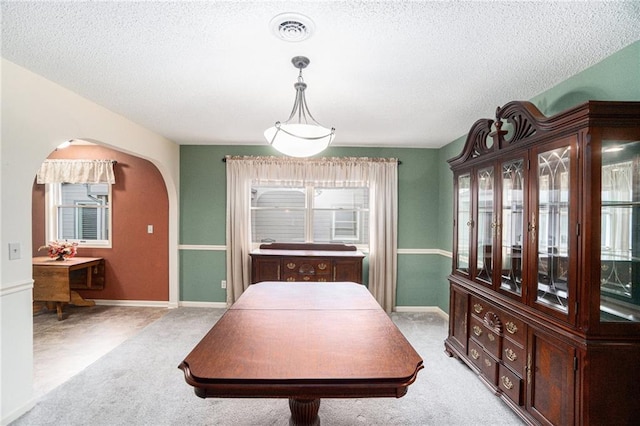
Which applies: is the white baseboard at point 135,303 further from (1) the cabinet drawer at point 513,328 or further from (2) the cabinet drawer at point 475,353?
(1) the cabinet drawer at point 513,328

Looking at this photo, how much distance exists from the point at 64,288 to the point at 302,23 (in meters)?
4.29

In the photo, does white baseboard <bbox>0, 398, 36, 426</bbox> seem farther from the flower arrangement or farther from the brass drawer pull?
the brass drawer pull

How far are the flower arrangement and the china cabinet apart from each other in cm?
498

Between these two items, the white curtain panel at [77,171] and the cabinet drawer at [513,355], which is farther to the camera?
the white curtain panel at [77,171]

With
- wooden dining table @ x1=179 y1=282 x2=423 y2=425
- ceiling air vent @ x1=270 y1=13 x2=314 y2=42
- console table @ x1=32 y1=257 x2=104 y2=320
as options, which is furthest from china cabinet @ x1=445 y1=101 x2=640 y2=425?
console table @ x1=32 y1=257 x2=104 y2=320

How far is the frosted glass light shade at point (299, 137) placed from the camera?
1868mm

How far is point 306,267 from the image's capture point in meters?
3.97

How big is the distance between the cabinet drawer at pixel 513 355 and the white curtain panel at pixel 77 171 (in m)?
4.96

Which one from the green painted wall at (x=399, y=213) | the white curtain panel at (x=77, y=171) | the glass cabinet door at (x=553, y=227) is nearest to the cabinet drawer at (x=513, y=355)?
the glass cabinet door at (x=553, y=227)

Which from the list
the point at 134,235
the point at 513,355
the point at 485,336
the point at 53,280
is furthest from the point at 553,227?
the point at 53,280

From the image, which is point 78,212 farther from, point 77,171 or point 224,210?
point 224,210

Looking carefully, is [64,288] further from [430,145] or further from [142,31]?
[430,145]

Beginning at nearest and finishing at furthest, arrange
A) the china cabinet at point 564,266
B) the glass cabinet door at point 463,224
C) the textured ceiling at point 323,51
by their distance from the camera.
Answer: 1. the textured ceiling at point 323,51
2. the china cabinet at point 564,266
3. the glass cabinet door at point 463,224

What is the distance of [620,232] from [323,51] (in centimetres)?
193
